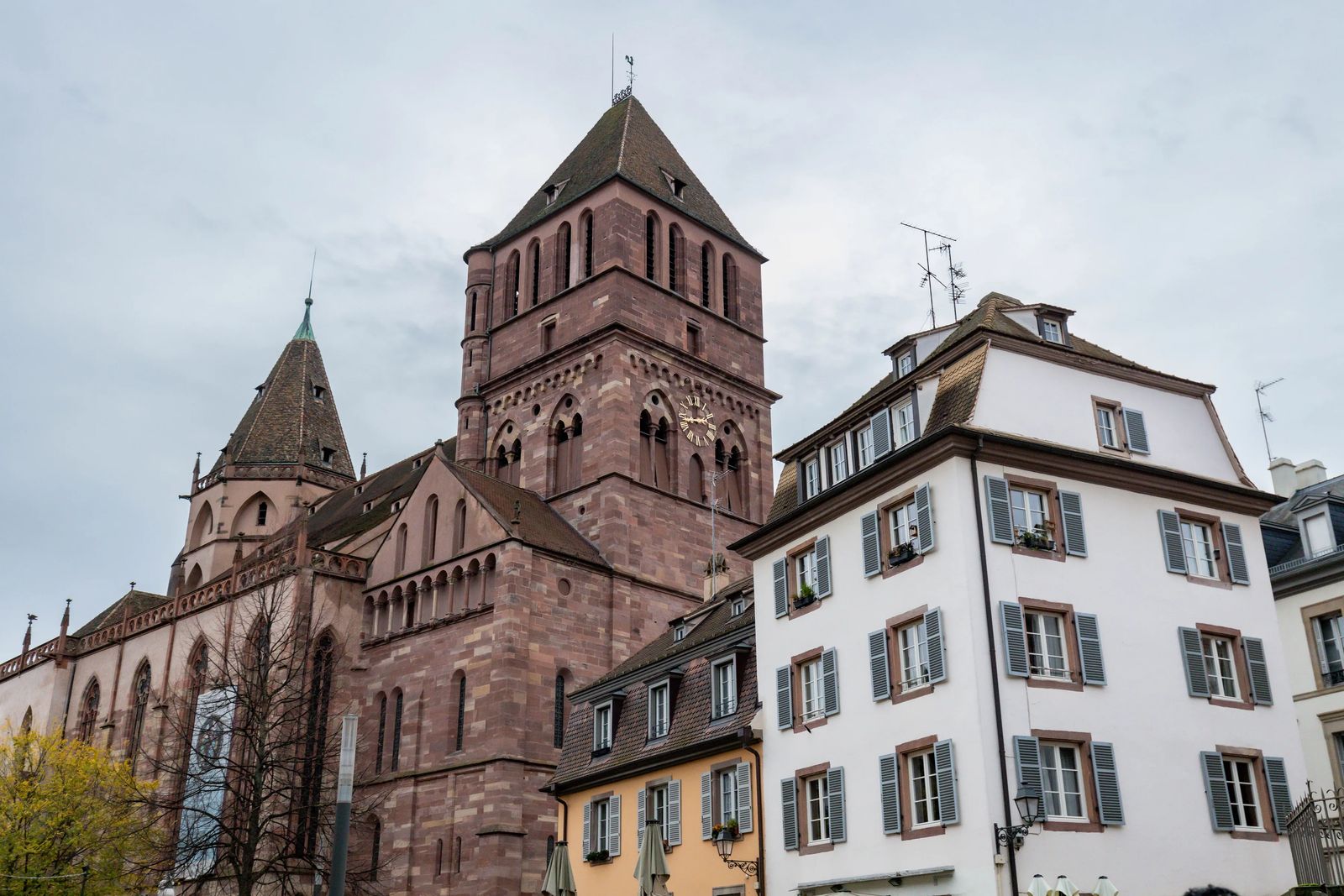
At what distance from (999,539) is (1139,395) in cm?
535

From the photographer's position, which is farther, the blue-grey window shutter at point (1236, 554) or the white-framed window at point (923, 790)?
the blue-grey window shutter at point (1236, 554)

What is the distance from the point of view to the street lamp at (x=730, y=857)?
25.6 metres

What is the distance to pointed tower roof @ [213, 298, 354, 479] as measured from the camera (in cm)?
6819

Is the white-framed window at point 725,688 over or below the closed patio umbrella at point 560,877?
over

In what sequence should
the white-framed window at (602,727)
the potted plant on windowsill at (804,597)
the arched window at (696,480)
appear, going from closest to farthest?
the potted plant on windowsill at (804,597) < the white-framed window at (602,727) < the arched window at (696,480)

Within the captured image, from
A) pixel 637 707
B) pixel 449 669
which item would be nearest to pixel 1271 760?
pixel 637 707

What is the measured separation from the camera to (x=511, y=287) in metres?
52.7

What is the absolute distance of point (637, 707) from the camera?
30.7 meters

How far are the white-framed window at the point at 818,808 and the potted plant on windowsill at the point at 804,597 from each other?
3.18m

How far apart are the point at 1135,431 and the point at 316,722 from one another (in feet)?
92.6

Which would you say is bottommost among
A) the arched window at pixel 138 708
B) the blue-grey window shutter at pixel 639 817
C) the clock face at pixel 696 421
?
the blue-grey window shutter at pixel 639 817

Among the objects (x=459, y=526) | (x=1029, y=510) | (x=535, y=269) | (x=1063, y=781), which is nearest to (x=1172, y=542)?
(x=1029, y=510)

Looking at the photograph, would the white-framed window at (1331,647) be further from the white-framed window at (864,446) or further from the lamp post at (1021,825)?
the lamp post at (1021,825)

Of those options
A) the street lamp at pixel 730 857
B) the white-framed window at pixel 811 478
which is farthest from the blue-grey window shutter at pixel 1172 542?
the street lamp at pixel 730 857
